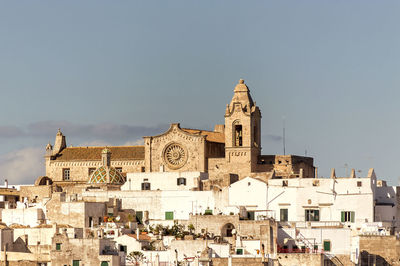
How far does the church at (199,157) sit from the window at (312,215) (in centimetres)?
699

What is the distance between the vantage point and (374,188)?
71062 mm

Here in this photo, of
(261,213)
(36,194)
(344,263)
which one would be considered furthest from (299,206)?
(36,194)

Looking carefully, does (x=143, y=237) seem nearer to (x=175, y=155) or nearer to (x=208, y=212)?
(x=208, y=212)

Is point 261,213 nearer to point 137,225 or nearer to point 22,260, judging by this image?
point 137,225

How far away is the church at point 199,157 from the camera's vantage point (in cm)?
7975

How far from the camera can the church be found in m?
79.8

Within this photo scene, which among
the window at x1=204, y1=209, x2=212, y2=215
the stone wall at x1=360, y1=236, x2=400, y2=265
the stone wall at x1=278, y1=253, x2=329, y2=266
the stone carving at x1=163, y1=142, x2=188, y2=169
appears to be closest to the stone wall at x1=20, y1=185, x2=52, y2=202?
Answer: the stone carving at x1=163, y1=142, x2=188, y2=169

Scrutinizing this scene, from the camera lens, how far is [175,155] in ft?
270

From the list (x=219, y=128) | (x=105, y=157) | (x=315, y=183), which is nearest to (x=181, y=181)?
(x=105, y=157)

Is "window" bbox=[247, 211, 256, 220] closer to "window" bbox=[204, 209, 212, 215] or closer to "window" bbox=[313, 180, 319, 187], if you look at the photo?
"window" bbox=[204, 209, 212, 215]

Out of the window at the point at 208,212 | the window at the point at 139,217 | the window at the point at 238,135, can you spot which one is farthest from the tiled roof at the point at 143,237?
the window at the point at 238,135

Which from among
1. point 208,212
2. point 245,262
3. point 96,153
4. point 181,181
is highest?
point 96,153

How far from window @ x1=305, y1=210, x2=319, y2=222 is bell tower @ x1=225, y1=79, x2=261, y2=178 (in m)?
9.85

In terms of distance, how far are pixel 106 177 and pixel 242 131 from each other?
881cm
